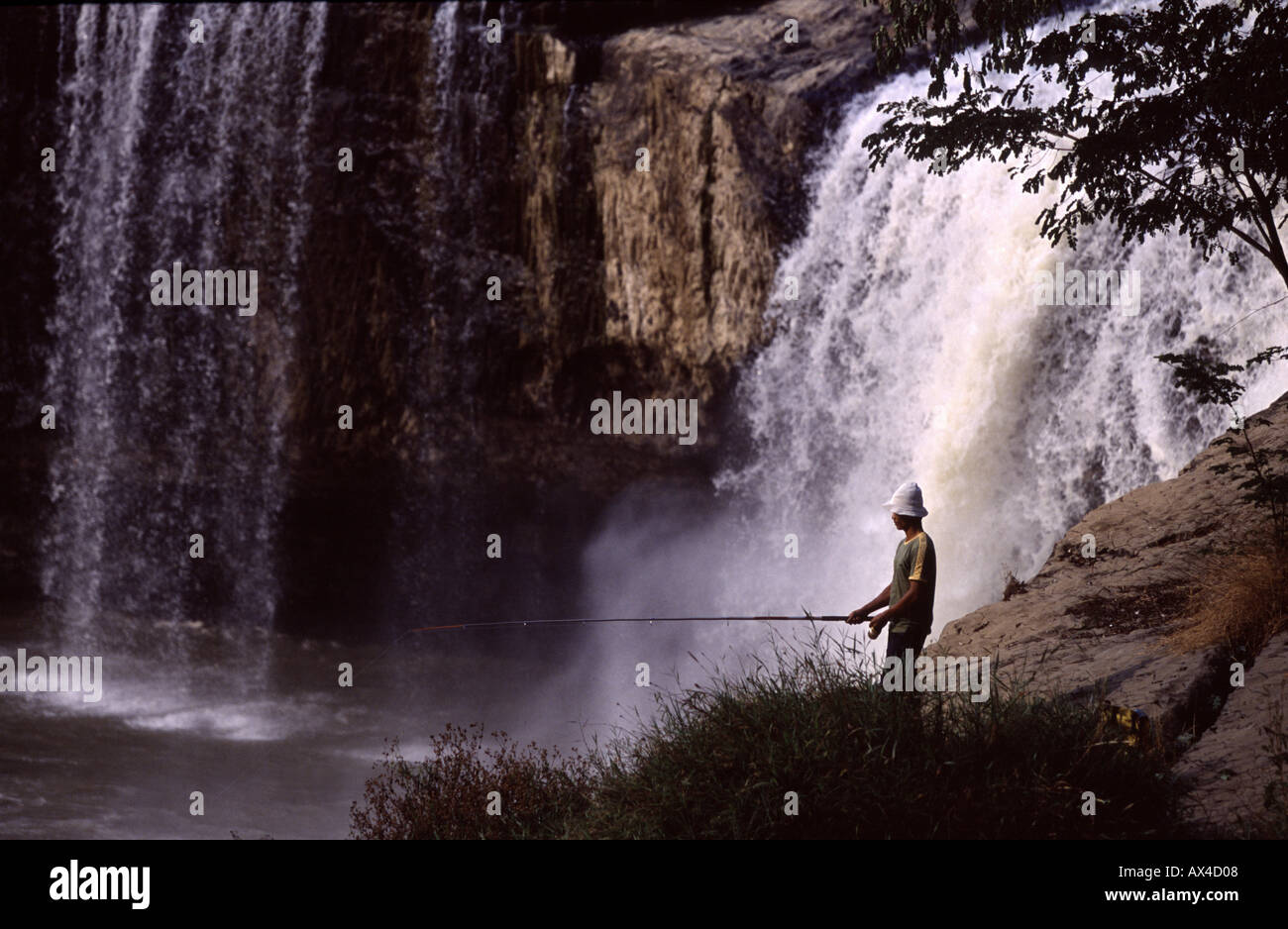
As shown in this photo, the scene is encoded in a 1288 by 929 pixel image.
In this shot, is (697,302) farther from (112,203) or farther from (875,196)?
(112,203)

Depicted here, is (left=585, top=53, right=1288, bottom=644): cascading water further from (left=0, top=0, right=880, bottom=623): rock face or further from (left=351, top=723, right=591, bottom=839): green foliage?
(left=351, top=723, right=591, bottom=839): green foliage

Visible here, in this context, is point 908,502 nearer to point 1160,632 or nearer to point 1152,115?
point 1160,632

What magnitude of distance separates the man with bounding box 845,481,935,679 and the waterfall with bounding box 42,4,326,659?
61.8 ft

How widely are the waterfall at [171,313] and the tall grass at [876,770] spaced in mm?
19031

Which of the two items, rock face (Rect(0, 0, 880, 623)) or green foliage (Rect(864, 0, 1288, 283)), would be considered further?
rock face (Rect(0, 0, 880, 623))

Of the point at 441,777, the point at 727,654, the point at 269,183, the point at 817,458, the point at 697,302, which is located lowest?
the point at 441,777

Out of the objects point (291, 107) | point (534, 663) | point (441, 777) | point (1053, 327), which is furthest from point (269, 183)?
point (441, 777)

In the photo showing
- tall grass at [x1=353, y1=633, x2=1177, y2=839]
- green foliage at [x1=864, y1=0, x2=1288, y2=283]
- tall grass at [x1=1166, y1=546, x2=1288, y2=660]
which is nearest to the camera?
tall grass at [x1=353, y1=633, x2=1177, y2=839]

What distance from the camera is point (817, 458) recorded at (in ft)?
65.6

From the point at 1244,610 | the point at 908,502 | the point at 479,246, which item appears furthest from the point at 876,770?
the point at 479,246

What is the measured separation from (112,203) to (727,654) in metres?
15.2

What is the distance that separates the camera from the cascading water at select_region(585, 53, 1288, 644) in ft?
46.8

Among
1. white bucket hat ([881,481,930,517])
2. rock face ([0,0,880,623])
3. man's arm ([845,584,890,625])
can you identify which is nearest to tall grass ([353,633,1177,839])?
man's arm ([845,584,890,625])

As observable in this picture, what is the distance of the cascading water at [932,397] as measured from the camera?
46.8 feet
